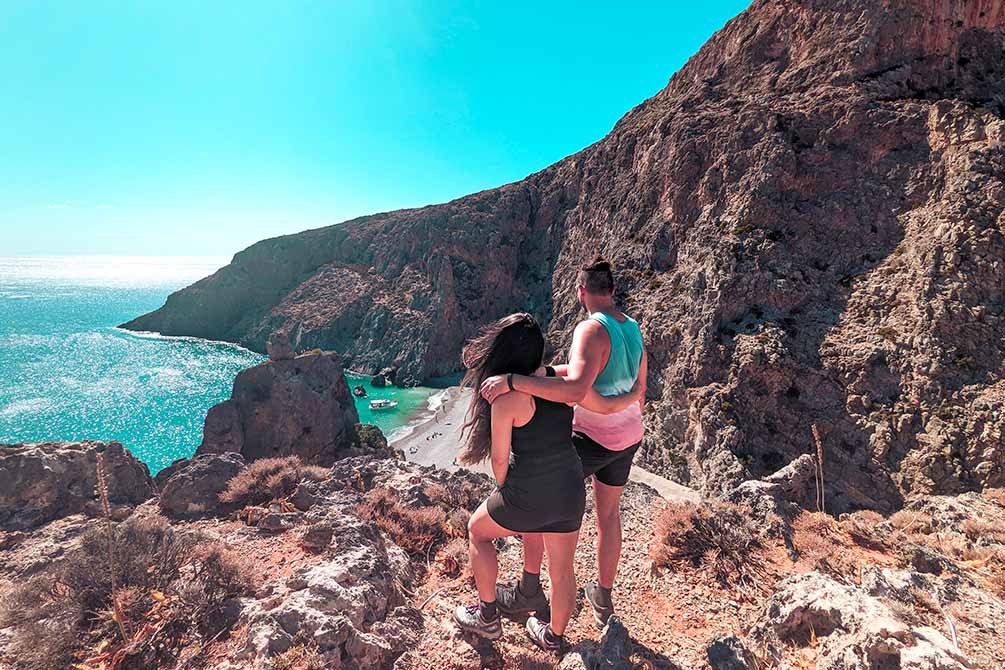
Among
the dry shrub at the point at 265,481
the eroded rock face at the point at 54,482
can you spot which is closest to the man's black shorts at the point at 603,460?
the dry shrub at the point at 265,481

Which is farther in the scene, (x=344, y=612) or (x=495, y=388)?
(x=344, y=612)

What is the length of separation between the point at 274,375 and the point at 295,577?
77.3 feet

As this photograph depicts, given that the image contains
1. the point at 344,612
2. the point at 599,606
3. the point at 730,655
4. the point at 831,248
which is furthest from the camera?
the point at 831,248

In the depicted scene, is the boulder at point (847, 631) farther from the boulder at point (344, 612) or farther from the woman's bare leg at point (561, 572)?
the boulder at point (344, 612)

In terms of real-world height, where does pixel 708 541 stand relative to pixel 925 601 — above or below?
below

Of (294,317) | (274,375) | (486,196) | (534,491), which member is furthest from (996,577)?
(294,317)

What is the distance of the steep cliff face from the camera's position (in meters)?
16.7

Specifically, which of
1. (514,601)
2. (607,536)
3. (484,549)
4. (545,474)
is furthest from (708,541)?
(545,474)

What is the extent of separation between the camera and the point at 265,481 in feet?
20.8

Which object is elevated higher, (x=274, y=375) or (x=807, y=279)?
(x=807, y=279)

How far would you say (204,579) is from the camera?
3246 mm

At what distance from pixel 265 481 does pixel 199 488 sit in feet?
3.31

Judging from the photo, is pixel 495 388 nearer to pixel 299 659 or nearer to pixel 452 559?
pixel 299 659

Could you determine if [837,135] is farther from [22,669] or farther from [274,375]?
[274,375]
